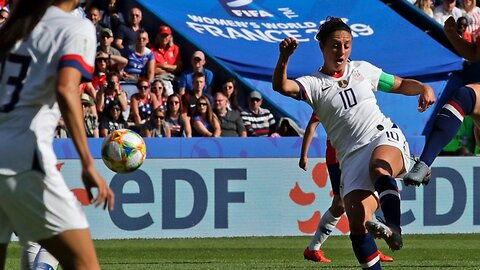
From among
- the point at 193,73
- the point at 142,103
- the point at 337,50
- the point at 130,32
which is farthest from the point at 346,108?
the point at 130,32

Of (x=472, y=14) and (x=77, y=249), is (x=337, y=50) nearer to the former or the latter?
(x=77, y=249)

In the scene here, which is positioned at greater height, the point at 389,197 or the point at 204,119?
the point at 389,197

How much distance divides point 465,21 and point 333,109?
36.7ft

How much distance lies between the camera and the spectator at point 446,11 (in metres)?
20.0

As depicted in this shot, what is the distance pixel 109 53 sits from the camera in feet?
56.2

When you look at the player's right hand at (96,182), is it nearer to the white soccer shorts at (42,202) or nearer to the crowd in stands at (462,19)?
the white soccer shorts at (42,202)

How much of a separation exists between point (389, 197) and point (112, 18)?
34.5ft

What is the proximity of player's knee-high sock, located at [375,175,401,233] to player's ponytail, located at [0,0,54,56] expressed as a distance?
3.41m

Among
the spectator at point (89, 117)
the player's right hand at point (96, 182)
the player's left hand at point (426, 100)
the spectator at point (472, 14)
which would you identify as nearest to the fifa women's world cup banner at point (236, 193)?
the spectator at point (89, 117)

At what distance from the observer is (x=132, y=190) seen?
1498 centimetres

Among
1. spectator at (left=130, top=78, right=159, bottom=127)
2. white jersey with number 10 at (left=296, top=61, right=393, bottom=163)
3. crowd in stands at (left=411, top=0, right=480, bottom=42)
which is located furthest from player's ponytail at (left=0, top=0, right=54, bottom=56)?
crowd in stands at (left=411, top=0, right=480, bottom=42)

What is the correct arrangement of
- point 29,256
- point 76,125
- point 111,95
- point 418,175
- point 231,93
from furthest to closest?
point 231,93
point 111,95
point 418,175
point 29,256
point 76,125

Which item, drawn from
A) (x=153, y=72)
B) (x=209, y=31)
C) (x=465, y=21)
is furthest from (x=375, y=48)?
(x=153, y=72)

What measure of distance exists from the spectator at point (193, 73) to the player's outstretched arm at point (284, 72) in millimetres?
9145
